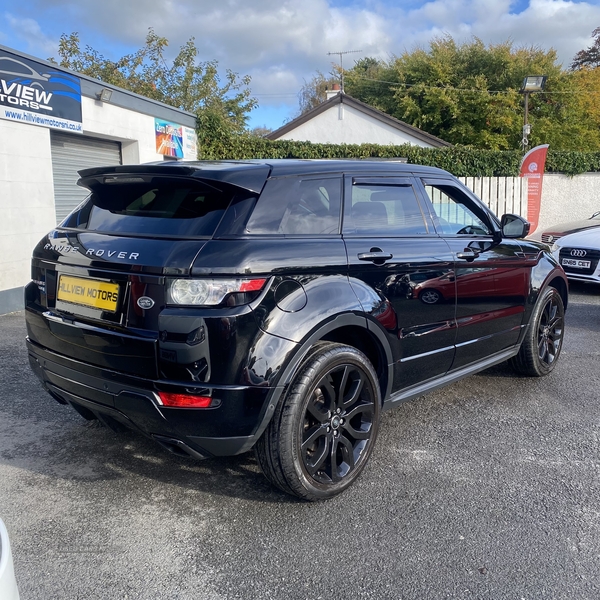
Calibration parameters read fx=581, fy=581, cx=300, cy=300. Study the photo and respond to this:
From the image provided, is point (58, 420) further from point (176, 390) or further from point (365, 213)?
point (365, 213)

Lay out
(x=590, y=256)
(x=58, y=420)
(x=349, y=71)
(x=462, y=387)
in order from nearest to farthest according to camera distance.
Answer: (x=58, y=420) → (x=462, y=387) → (x=590, y=256) → (x=349, y=71)

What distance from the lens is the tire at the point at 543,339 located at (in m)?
4.80

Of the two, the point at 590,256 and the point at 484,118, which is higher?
the point at 484,118

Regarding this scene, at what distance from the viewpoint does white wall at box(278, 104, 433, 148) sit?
24484 millimetres

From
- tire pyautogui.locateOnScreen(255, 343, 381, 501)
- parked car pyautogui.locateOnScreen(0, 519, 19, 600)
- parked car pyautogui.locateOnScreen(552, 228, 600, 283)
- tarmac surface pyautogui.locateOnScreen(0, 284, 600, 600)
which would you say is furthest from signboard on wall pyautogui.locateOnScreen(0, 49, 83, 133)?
parked car pyautogui.locateOnScreen(552, 228, 600, 283)

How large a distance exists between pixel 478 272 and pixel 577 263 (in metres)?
5.91

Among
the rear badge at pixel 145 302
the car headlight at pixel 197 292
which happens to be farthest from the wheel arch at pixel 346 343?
the rear badge at pixel 145 302

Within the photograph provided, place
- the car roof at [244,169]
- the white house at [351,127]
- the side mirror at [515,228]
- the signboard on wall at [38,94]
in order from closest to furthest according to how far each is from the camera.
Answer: the car roof at [244,169]
the side mirror at [515,228]
the signboard on wall at [38,94]
the white house at [351,127]

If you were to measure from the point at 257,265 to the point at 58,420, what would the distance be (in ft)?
7.50

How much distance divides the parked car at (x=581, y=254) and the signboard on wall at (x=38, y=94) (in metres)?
7.88

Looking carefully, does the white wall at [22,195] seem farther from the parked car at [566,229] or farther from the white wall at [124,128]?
the parked car at [566,229]

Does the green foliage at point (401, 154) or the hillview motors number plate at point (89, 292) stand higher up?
the green foliage at point (401, 154)

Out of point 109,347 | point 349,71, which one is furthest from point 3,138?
point 349,71

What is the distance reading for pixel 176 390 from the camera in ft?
8.56
